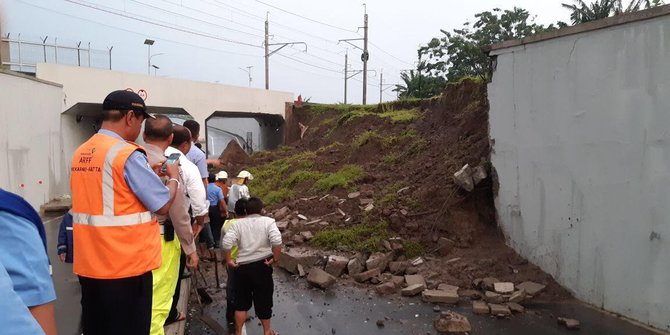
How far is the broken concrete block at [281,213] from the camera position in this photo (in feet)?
33.2

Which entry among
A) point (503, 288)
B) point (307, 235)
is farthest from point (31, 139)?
point (503, 288)

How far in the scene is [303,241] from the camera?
336 inches

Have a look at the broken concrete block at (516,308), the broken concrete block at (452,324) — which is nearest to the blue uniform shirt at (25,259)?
the broken concrete block at (452,324)

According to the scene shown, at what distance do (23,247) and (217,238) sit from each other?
6742 millimetres

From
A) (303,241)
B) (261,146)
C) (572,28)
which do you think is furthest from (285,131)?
(572,28)

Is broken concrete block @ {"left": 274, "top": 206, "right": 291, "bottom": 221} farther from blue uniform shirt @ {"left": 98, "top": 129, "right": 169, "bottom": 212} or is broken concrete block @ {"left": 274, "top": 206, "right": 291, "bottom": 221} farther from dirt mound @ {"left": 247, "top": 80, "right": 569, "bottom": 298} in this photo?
blue uniform shirt @ {"left": 98, "top": 129, "right": 169, "bottom": 212}

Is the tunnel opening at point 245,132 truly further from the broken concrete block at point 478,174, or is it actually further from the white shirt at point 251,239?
the white shirt at point 251,239

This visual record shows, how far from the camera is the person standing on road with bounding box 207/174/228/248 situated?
7.37m

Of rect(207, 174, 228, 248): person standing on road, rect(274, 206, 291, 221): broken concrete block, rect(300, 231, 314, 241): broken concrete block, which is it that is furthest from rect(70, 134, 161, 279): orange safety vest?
rect(274, 206, 291, 221): broken concrete block

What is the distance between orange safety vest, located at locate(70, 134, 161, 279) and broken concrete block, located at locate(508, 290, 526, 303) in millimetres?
4753

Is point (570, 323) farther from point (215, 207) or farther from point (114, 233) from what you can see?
point (215, 207)

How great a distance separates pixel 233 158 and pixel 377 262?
13.5 metres

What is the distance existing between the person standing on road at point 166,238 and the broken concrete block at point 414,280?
387cm

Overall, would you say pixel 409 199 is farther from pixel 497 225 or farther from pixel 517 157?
pixel 517 157
